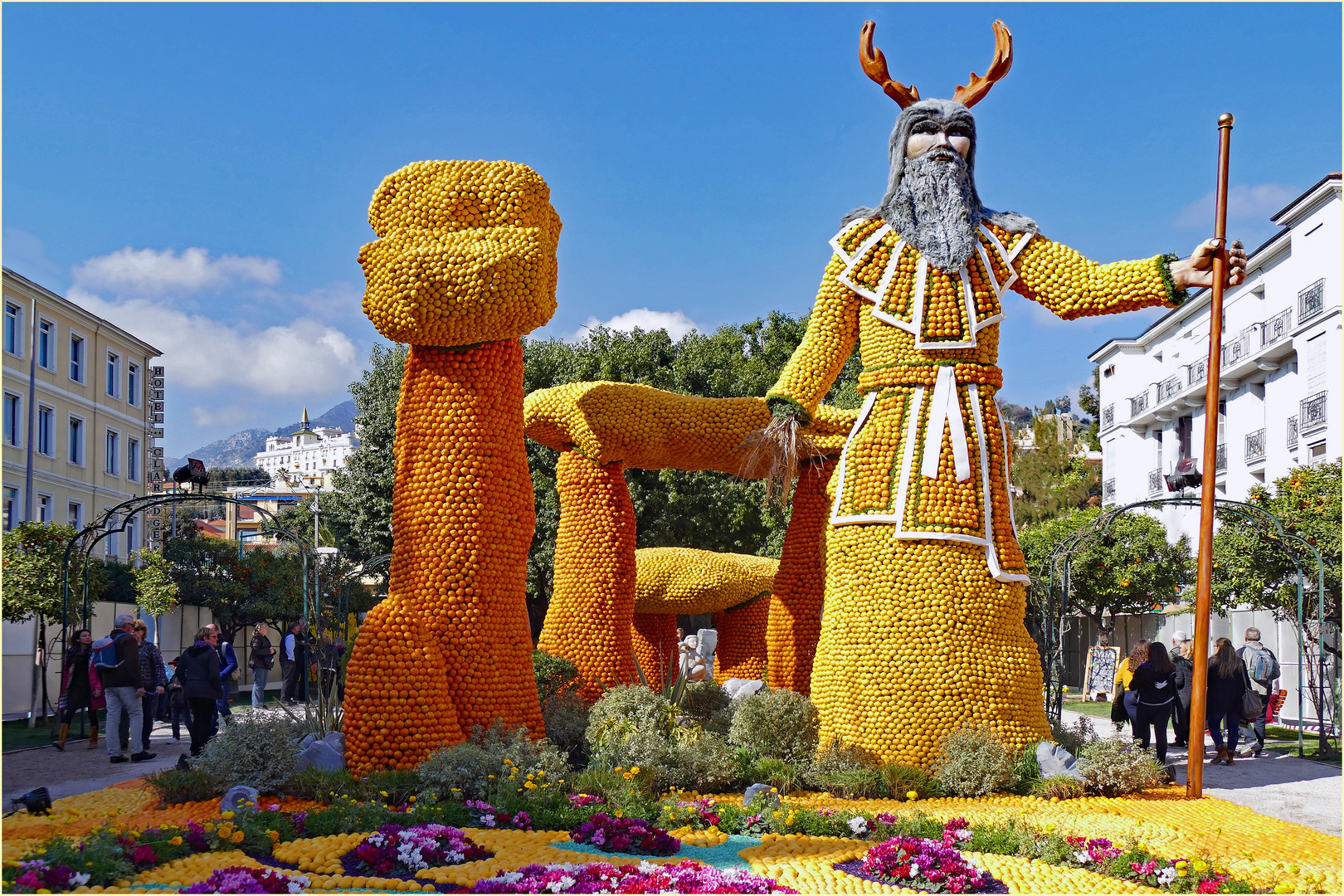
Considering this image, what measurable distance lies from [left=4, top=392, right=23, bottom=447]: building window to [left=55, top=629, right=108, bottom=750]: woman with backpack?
19.0 metres

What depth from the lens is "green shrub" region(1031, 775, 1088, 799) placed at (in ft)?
23.8

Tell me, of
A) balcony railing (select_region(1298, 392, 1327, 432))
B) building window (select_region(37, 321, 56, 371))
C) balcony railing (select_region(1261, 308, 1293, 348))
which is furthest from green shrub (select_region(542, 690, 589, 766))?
building window (select_region(37, 321, 56, 371))

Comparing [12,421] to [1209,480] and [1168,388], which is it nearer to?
[1209,480]

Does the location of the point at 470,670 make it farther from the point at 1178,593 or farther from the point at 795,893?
the point at 1178,593

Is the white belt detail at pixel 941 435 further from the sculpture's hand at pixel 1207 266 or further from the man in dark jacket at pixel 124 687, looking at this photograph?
the man in dark jacket at pixel 124 687

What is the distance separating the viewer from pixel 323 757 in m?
7.50

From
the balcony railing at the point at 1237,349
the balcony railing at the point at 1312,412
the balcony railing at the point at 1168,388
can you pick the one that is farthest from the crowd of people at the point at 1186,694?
the balcony railing at the point at 1168,388

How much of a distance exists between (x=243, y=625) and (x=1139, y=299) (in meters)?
22.9

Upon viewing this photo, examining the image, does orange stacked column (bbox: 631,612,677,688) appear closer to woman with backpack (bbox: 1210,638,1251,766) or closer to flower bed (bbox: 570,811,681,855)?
woman with backpack (bbox: 1210,638,1251,766)

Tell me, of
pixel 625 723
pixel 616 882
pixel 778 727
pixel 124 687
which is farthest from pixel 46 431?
pixel 616 882

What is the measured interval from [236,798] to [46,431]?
84.3 feet

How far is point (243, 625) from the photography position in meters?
25.5

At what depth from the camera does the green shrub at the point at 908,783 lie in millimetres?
7301

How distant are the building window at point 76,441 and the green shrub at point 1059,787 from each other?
29.2 meters
